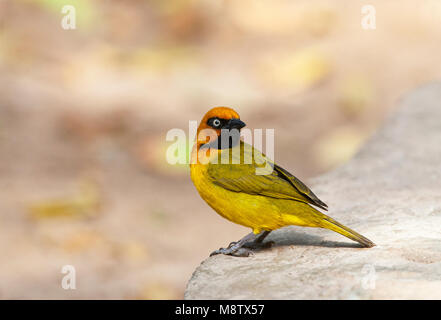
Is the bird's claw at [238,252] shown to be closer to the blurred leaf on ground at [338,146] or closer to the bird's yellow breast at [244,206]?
the bird's yellow breast at [244,206]

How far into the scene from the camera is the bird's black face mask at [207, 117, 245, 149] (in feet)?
11.3

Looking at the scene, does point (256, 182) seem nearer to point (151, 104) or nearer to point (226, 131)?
point (226, 131)

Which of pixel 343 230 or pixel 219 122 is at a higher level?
pixel 219 122

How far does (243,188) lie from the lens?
340 cm

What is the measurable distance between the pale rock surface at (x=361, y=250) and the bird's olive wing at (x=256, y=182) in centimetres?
30

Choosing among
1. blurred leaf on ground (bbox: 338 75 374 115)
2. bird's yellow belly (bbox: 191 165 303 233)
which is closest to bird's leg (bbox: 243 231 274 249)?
bird's yellow belly (bbox: 191 165 303 233)

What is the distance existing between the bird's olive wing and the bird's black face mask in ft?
→ 0.36

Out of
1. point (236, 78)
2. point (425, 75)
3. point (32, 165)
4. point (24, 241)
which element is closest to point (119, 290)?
point (24, 241)

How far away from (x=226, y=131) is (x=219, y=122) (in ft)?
0.20

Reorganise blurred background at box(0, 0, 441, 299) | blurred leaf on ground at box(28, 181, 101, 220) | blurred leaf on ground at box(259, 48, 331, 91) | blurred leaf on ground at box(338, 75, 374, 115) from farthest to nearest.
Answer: blurred leaf on ground at box(259, 48, 331, 91) < blurred leaf on ground at box(338, 75, 374, 115) < blurred leaf on ground at box(28, 181, 101, 220) < blurred background at box(0, 0, 441, 299)

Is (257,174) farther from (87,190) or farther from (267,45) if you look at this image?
(267,45)

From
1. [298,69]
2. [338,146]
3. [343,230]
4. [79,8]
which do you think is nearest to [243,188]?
[343,230]

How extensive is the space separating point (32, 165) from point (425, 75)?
18.7ft

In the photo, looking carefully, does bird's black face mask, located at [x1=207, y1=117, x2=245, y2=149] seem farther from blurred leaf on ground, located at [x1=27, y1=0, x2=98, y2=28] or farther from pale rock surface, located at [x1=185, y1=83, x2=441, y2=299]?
blurred leaf on ground, located at [x1=27, y1=0, x2=98, y2=28]
